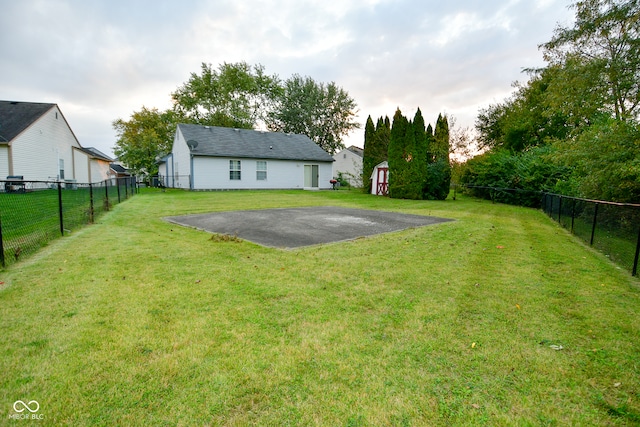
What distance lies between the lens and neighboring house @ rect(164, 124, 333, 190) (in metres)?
23.4

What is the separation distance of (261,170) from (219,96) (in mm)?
20007

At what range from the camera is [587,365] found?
90.2 inches

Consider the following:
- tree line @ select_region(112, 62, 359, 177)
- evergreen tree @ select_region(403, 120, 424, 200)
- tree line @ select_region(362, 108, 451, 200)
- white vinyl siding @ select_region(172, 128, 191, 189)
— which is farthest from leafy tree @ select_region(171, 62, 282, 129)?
evergreen tree @ select_region(403, 120, 424, 200)

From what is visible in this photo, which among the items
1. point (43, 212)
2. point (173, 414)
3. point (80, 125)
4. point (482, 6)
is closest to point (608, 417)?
point (173, 414)

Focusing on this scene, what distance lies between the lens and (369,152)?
2272 cm

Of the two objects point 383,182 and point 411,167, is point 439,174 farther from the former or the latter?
point 383,182

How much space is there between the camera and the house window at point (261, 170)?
2561cm

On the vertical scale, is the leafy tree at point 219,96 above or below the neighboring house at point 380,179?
above

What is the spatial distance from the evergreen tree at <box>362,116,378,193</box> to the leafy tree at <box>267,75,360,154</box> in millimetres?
22430


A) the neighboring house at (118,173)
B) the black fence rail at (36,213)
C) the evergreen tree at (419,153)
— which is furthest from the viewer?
the neighboring house at (118,173)

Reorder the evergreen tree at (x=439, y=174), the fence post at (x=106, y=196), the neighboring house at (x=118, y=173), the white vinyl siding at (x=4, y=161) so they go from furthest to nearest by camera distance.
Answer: the neighboring house at (x=118, y=173) < the evergreen tree at (x=439, y=174) < the white vinyl siding at (x=4, y=161) < the fence post at (x=106, y=196)

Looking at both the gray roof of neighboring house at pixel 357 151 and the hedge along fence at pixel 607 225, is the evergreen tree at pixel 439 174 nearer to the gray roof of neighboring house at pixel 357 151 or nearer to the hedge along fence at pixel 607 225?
the hedge along fence at pixel 607 225

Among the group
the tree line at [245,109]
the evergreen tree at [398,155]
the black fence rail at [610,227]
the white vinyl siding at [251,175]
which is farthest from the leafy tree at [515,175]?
the tree line at [245,109]

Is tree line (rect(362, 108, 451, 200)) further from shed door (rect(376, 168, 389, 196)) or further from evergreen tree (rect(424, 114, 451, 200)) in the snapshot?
shed door (rect(376, 168, 389, 196))
